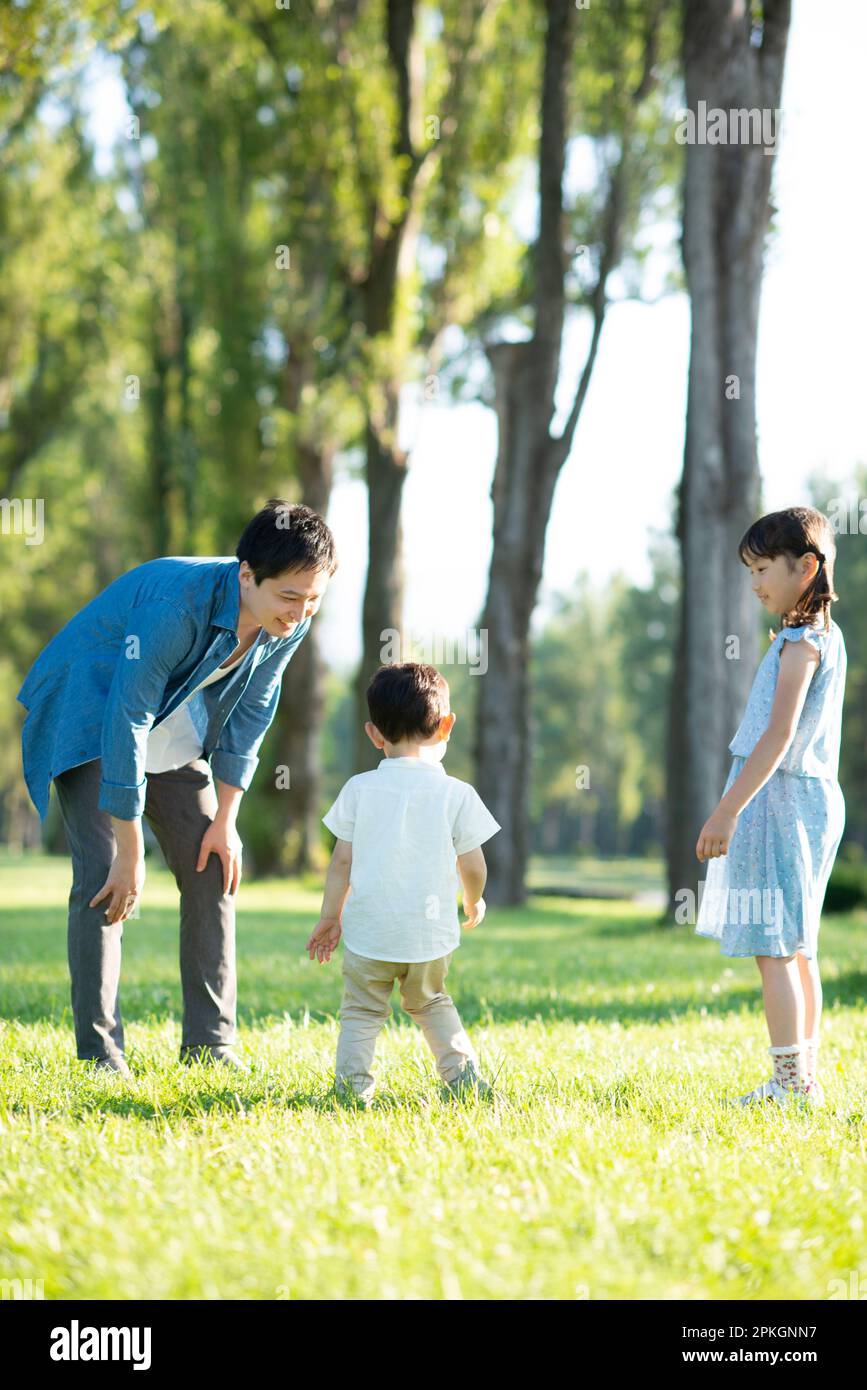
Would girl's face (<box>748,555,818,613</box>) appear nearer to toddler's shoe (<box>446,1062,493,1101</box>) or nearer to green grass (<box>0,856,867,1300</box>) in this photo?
green grass (<box>0,856,867,1300</box>)

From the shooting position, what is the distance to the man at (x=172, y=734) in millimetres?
3818

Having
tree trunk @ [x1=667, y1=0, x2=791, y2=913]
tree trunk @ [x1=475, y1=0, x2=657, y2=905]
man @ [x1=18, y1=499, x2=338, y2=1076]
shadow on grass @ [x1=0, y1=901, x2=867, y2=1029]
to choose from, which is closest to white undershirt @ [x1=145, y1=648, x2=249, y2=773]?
man @ [x1=18, y1=499, x2=338, y2=1076]

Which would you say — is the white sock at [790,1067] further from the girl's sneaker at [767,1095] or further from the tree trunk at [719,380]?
the tree trunk at [719,380]

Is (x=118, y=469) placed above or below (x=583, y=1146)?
above

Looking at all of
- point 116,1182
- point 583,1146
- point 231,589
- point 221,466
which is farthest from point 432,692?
point 221,466

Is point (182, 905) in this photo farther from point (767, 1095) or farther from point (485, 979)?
point (485, 979)

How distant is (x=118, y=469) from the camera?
30984 millimetres

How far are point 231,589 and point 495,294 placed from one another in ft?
54.2

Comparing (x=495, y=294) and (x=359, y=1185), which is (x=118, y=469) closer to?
(x=495, y=294)

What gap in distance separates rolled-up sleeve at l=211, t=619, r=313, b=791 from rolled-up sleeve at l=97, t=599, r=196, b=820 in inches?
24.0

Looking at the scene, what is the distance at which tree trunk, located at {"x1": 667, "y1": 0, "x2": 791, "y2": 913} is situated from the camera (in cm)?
1130

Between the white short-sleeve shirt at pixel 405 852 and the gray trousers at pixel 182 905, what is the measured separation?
68cm
